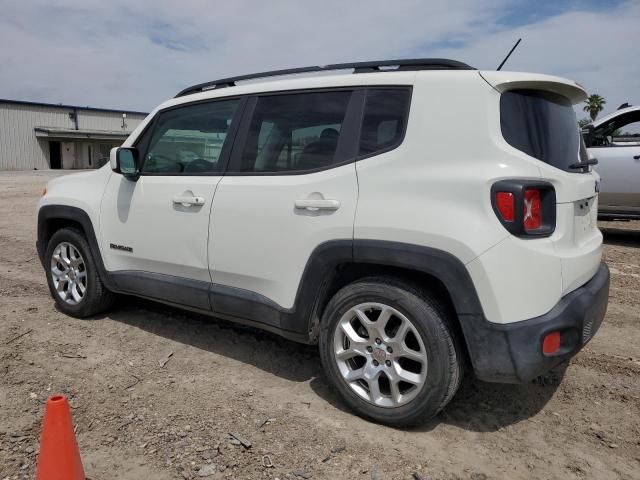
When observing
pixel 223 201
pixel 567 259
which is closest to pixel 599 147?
pixel 567 259

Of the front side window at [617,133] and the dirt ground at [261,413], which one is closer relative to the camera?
the dirt ground at [261,413]

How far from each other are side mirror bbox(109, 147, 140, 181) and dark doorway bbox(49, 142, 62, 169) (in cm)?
4352

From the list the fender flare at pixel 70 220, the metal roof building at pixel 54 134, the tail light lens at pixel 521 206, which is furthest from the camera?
the metal roof building at pixel 54 134

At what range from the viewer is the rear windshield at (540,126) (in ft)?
8.54

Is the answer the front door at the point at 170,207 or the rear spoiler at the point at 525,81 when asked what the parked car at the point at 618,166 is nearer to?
the rear spoiler at the point at 525,81

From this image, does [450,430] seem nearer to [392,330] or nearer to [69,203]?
[392,330]

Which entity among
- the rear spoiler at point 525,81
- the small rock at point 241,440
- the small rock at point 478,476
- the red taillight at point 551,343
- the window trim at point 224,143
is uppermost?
the rear spoiler at point 525,81

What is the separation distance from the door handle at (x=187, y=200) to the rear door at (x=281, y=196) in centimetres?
16

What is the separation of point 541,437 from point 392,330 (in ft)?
3.18

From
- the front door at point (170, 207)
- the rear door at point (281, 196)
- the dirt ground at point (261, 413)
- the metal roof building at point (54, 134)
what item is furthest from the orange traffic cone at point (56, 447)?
the metal roof building at point (54, 134)

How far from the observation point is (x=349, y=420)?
2.95 metres

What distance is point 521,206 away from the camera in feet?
7.97

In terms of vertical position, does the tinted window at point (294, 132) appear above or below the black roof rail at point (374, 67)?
below

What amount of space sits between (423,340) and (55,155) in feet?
152
